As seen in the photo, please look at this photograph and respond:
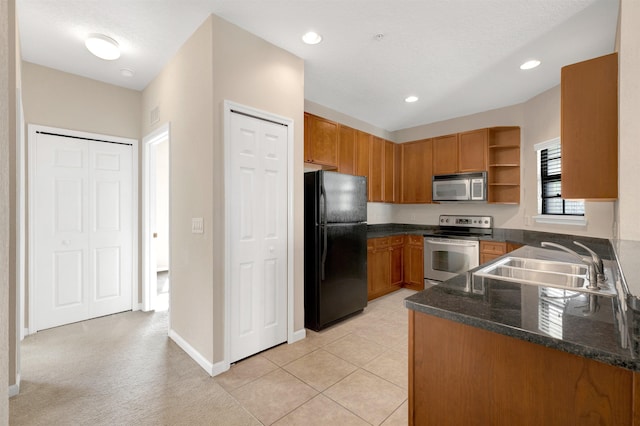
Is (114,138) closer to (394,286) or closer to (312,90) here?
(312,90)

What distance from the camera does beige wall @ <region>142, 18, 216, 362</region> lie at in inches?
89.1

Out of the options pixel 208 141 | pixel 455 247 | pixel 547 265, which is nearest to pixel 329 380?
pixel 547 265

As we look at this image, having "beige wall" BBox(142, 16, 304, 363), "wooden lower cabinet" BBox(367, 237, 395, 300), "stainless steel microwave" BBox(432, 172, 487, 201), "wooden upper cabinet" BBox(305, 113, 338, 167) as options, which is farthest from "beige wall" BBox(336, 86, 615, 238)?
"beige wall" BBox(142, 16, 304, 363)

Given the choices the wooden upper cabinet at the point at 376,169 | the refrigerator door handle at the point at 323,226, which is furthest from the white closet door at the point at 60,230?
the wooden upper cabinet at the point at 376,169

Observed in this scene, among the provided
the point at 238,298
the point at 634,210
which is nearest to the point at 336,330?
the point at 238,298

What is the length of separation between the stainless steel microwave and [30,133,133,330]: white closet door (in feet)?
14.4

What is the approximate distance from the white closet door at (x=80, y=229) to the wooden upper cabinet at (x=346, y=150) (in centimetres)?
272

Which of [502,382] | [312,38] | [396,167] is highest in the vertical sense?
[312,38]

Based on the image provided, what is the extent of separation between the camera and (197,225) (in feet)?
7.86

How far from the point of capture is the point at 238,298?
239 cm

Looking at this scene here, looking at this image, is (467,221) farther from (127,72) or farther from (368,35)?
(127,72)

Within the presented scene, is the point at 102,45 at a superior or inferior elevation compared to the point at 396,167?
superior

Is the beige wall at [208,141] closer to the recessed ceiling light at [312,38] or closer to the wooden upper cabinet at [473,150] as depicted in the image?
the recessed ceiling light at [312,38]

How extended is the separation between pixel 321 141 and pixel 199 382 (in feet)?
9.40
